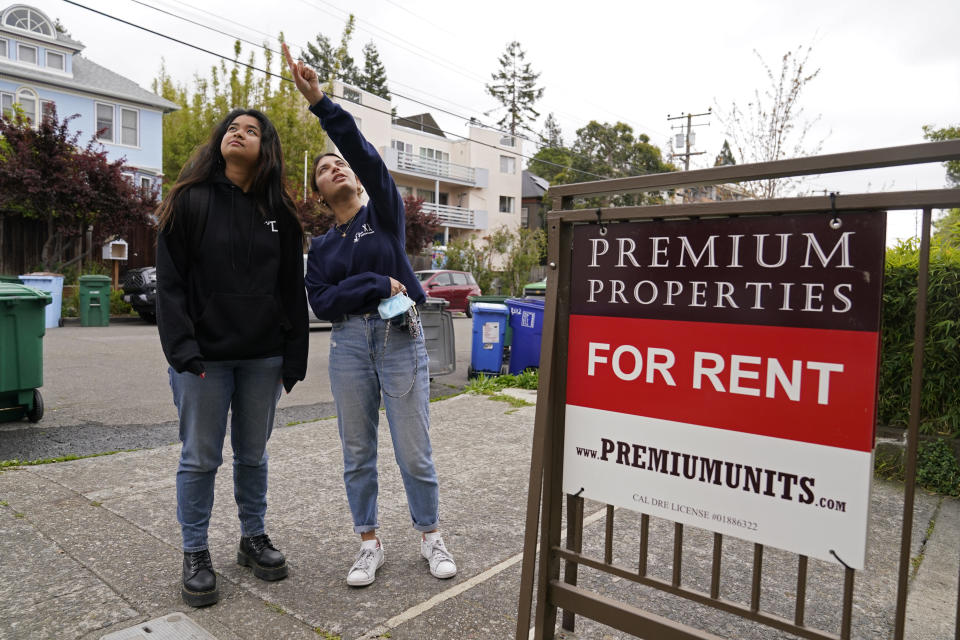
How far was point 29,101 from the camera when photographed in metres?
24.0

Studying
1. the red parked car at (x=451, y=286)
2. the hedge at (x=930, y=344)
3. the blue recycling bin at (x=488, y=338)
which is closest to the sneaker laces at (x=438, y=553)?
the hedge at (x=930, y=344)

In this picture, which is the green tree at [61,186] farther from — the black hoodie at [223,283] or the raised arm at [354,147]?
the raised arm at [354,147]

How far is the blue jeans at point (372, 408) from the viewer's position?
2.98 meters

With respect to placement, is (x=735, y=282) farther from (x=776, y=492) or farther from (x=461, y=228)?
(x=461, y=228)

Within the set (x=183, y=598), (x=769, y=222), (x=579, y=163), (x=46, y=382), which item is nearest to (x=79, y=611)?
(x=183, y=598)

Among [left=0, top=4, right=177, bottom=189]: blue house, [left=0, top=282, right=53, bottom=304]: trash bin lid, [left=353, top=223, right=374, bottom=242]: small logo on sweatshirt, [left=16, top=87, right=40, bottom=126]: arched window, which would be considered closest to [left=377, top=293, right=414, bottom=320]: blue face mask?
[left=353, top=223, right=374, bottom=242]: small logo on sweatshirt

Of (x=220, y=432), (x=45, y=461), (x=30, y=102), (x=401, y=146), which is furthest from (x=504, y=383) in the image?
(x=401, y=146)

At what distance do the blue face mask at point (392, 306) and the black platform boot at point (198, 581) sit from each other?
1.26 meters

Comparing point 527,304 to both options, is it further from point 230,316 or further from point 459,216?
point 459,216

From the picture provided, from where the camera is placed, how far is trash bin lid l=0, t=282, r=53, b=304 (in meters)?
5.69

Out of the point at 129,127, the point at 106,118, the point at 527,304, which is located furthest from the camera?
the point at 129,127

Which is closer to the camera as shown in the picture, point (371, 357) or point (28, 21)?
point (371, 357)

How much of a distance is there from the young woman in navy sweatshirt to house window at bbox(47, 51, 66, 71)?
27.9m

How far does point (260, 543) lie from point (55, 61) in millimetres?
28556
